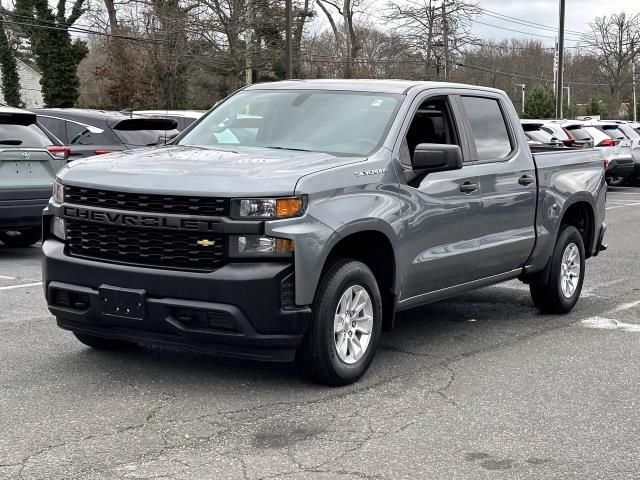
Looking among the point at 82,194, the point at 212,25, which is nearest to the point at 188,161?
the point at 82,194

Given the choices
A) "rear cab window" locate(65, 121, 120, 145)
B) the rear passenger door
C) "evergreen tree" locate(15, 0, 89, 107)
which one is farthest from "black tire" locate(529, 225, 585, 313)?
"evergreen tree" locate(15, 0, 89, 107)

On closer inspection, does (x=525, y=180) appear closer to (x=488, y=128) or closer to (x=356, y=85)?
(x=488, y=128)

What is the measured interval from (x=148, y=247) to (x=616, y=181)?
24284 millimetres

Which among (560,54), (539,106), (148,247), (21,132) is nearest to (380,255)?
(148,247)

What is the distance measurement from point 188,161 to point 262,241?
85 centimetres

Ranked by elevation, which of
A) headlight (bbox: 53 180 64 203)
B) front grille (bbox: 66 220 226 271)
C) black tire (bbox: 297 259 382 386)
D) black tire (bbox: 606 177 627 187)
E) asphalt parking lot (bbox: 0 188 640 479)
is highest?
headlight (bbox: 53 180 64 203)

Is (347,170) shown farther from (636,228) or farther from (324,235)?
(636,228)

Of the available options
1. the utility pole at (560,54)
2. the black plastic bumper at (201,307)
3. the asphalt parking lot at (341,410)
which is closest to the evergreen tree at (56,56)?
the utility pole at (560,54)

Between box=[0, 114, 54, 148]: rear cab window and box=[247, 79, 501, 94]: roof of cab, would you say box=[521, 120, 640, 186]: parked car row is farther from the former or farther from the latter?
box=[247, 79, 501, 94]: roof of cab

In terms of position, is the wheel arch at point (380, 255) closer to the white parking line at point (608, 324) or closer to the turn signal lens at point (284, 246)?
the turn signal lens at point (284, 246)

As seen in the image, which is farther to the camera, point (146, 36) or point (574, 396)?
point (146, 36)

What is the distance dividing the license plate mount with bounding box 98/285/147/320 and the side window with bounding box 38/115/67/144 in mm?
8166

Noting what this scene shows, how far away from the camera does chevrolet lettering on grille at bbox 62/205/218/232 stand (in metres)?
5.44

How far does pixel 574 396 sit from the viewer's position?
588 centimetres
